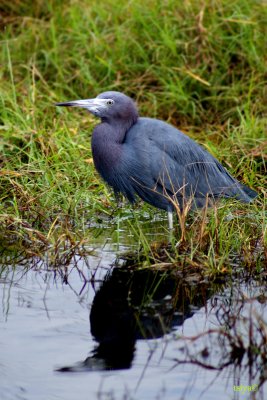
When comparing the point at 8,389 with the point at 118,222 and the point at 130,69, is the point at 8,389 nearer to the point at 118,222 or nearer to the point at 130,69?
the point at 118,222

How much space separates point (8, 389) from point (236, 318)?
45.8 inches

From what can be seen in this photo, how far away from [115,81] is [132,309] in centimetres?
365

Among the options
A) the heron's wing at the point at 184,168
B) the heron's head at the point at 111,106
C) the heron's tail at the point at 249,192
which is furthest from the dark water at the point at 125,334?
the heron's tail at the point at 249,192

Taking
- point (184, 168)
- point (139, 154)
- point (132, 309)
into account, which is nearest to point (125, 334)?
point (132, 309)

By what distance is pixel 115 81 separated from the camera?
7934mm

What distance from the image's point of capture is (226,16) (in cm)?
808

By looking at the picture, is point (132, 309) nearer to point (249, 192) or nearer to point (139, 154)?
point (139, 154)

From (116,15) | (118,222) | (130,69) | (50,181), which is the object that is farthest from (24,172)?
(116,15)

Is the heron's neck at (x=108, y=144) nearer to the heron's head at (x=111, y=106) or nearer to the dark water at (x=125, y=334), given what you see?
the heron's head at (x=111, y=106)

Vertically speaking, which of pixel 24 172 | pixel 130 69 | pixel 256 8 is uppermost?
pixel 256 8

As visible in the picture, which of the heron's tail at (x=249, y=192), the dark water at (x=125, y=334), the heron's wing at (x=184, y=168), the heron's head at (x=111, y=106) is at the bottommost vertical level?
the dark water at (x=125, y=334)

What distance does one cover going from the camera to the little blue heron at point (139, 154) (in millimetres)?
5855

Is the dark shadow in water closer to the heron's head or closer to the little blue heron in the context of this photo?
the little blue heron

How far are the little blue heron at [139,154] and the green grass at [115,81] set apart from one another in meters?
0.35
